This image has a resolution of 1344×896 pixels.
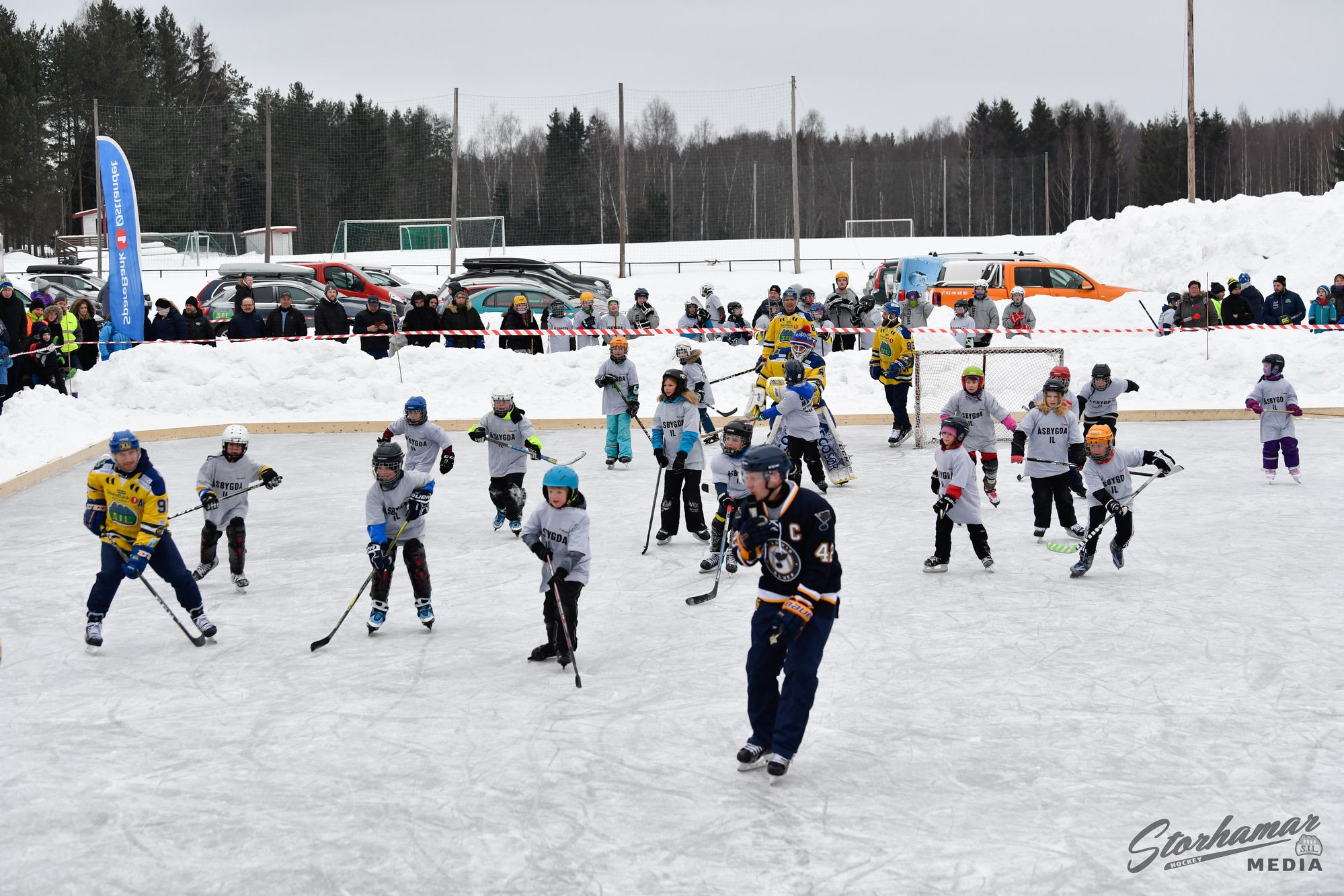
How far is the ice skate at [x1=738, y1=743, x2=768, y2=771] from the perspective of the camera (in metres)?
5.78

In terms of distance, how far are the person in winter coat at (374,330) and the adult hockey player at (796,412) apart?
10.2 m

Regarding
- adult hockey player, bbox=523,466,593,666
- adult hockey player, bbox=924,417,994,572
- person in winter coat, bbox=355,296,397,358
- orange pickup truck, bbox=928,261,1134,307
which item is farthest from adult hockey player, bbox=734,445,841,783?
orange pickup truck, bbox=928,261,1134,307

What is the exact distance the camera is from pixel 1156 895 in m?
4.56

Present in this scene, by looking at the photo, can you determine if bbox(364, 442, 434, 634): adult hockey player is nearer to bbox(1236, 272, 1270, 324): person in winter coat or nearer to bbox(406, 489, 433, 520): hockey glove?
bbox(406, 489, 433, 520): hockey glove

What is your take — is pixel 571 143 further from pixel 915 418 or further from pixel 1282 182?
pixel 1282 182

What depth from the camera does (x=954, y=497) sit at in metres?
9.54

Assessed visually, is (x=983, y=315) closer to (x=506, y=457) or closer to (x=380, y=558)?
(x=506, y=457)

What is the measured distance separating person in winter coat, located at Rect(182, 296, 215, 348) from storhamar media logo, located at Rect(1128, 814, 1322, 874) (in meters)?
18.7

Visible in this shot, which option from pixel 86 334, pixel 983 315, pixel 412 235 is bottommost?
pixel 86 334

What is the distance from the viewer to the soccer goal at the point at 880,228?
55.6m

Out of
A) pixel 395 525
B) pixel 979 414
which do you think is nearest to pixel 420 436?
pixel 395 525

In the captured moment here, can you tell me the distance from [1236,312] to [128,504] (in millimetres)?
19366

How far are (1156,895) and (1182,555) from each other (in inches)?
251

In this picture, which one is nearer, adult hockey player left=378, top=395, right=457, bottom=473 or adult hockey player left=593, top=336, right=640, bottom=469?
adult hockey player left=378, top=395, right=457, bottom=473
